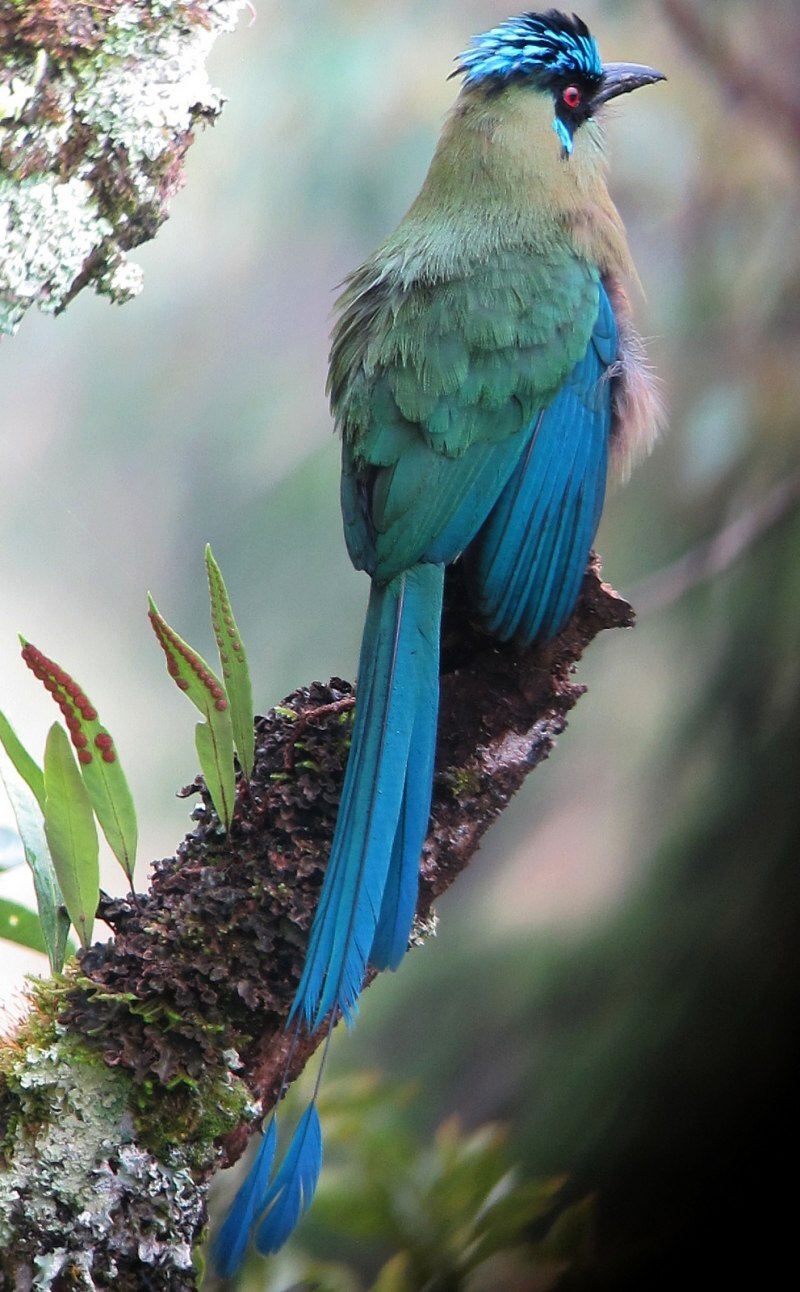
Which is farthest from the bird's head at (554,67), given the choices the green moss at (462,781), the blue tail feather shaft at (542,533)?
the green moss at (462,781)

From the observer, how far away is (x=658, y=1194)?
1.54 meters

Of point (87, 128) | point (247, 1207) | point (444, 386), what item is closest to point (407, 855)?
point (247, 1207)

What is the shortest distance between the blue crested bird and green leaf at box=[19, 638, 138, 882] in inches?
8.1

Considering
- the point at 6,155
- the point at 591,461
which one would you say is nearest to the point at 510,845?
the point at 591,461

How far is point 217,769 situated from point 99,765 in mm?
102

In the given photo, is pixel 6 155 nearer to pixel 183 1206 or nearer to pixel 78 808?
pixel 78 808

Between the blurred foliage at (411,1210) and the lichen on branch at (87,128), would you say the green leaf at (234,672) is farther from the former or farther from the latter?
the blurred foliage at (411,1210)

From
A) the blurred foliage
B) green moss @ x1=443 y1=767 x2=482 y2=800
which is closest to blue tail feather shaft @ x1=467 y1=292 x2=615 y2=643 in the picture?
green moss @ x1=443 y1=767 x2=482 y2=800

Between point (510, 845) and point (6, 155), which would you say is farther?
point (510, 845)

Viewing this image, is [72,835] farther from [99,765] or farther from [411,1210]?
[411,1210]

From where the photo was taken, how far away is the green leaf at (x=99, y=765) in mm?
971

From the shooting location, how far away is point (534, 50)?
117 centimetres

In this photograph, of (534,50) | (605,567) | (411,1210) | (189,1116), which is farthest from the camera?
(605,567)

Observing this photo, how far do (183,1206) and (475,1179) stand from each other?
0.57 metres
